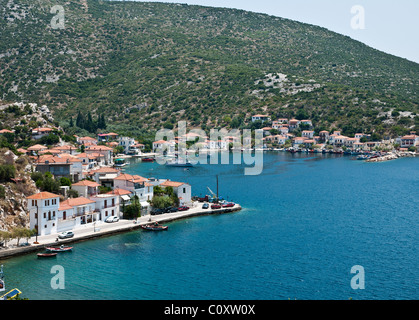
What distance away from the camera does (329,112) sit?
13875 cm

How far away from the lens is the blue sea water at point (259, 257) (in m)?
26.6

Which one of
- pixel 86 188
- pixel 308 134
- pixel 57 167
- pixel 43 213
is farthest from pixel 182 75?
pixel 43 213

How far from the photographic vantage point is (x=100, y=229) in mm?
37375

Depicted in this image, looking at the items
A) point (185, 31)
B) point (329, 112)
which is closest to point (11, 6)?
point (185, 31)

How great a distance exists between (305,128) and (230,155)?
36.3 meters

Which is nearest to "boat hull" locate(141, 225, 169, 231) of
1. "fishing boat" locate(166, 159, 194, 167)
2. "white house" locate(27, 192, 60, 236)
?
"white house" locate(27, 192, 60, 236)

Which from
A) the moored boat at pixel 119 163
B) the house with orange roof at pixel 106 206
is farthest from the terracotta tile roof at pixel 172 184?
the moored boat at pixel 119 163

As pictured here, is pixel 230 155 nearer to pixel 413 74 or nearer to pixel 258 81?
pixel 258 81

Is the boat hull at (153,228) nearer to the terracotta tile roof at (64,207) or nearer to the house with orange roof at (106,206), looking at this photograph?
the house with orange roof at (106,206)

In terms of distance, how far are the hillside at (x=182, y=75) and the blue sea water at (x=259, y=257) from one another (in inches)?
3220

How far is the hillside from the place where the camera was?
453 ft

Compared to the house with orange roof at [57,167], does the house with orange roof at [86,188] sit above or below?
below

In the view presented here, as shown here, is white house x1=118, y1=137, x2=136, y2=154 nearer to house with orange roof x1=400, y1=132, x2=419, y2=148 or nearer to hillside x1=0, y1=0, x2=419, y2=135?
hillside x1=0, y1=0, x2=419, y2=135

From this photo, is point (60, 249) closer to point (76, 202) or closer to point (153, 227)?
point (76, 202)
